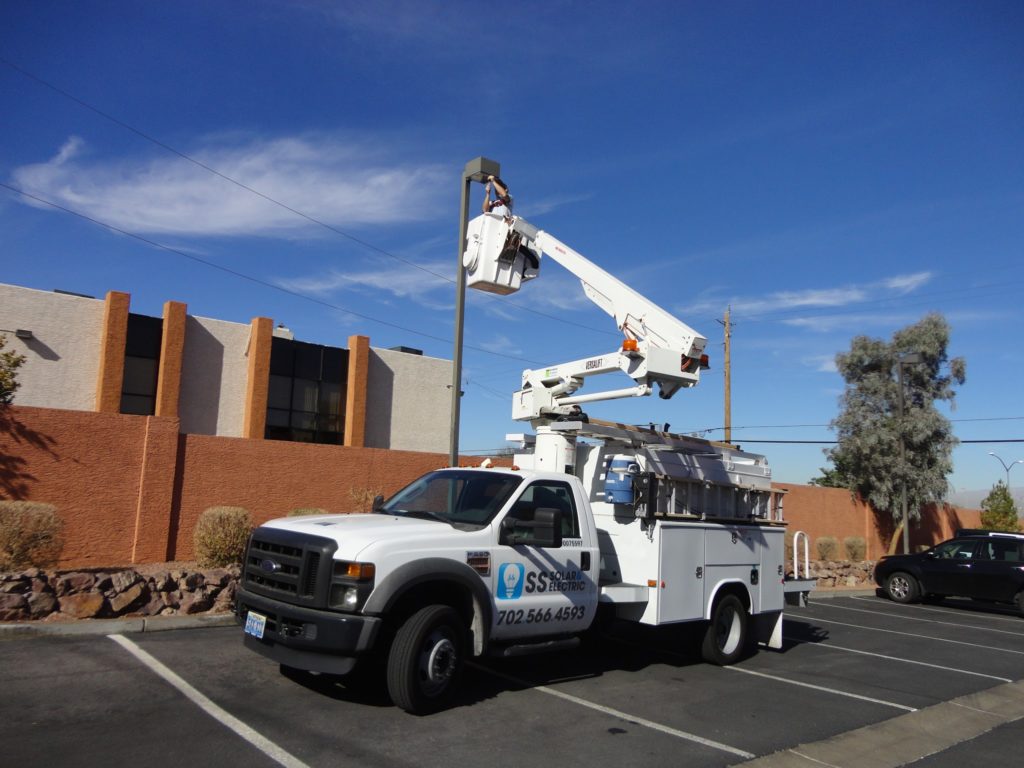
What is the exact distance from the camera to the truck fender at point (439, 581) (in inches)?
229

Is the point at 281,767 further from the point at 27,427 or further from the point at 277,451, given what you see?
the point at 277,451

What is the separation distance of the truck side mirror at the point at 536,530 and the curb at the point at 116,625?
426cm

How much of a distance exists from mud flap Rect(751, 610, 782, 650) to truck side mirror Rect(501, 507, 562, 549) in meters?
4.53

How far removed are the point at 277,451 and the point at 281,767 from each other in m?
9.63

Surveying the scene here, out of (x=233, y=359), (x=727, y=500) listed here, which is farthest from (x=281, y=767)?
(x=233, y=359)

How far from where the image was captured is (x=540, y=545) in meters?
6.79

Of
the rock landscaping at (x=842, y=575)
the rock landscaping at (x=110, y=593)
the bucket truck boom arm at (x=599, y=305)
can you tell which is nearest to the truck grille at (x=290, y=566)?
the rock landscaping at (x=110, y=593)

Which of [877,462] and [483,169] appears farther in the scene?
[877,462]

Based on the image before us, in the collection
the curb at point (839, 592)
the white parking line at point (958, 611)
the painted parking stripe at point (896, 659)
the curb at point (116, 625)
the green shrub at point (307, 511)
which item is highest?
the green shrub at point (307, 511)

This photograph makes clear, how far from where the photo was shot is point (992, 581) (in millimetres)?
16844

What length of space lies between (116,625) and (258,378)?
1778 centimetres

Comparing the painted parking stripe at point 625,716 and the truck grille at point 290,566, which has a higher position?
the truck grille at point 290,566

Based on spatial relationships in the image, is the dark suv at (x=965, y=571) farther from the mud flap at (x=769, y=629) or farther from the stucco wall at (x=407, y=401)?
the stucco wall at (x=407, y=401)

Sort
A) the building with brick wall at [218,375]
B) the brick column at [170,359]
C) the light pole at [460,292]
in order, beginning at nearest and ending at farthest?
1. the light pole at [460,292]
2. the building with brick wall at [218,375]
3. the brick column at [170,359]
